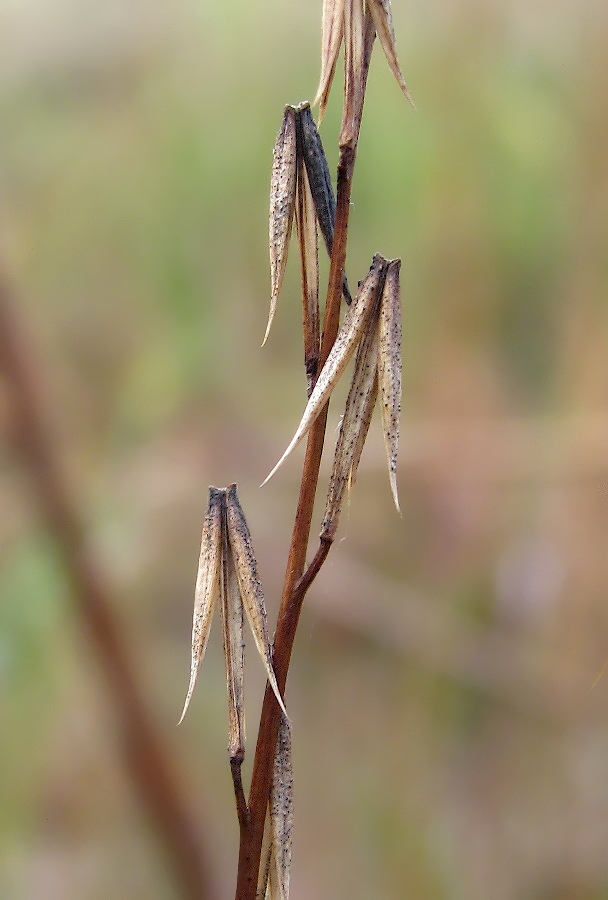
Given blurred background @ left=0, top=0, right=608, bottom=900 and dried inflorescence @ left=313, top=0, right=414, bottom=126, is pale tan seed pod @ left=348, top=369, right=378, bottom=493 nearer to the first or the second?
dried inflorescence @ left=313, top=0, right=414, bottom=126

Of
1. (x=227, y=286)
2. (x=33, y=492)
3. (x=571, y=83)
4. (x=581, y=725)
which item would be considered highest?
(x=571, y=83)

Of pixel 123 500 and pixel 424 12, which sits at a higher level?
pixel 424 12

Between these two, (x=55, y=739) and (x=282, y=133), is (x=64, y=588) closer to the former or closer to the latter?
(x=55, y=739)

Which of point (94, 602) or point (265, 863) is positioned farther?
point (94, 602)

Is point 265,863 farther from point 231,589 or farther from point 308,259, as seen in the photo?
point 308,259

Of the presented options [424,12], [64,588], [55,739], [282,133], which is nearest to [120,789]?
[55,739]

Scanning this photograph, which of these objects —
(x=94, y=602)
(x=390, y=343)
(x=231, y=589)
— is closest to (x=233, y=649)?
(x=231, y=589)

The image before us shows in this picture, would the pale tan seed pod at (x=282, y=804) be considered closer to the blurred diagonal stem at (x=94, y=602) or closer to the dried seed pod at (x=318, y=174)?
the dried seed pod at (x=318, y=174)
